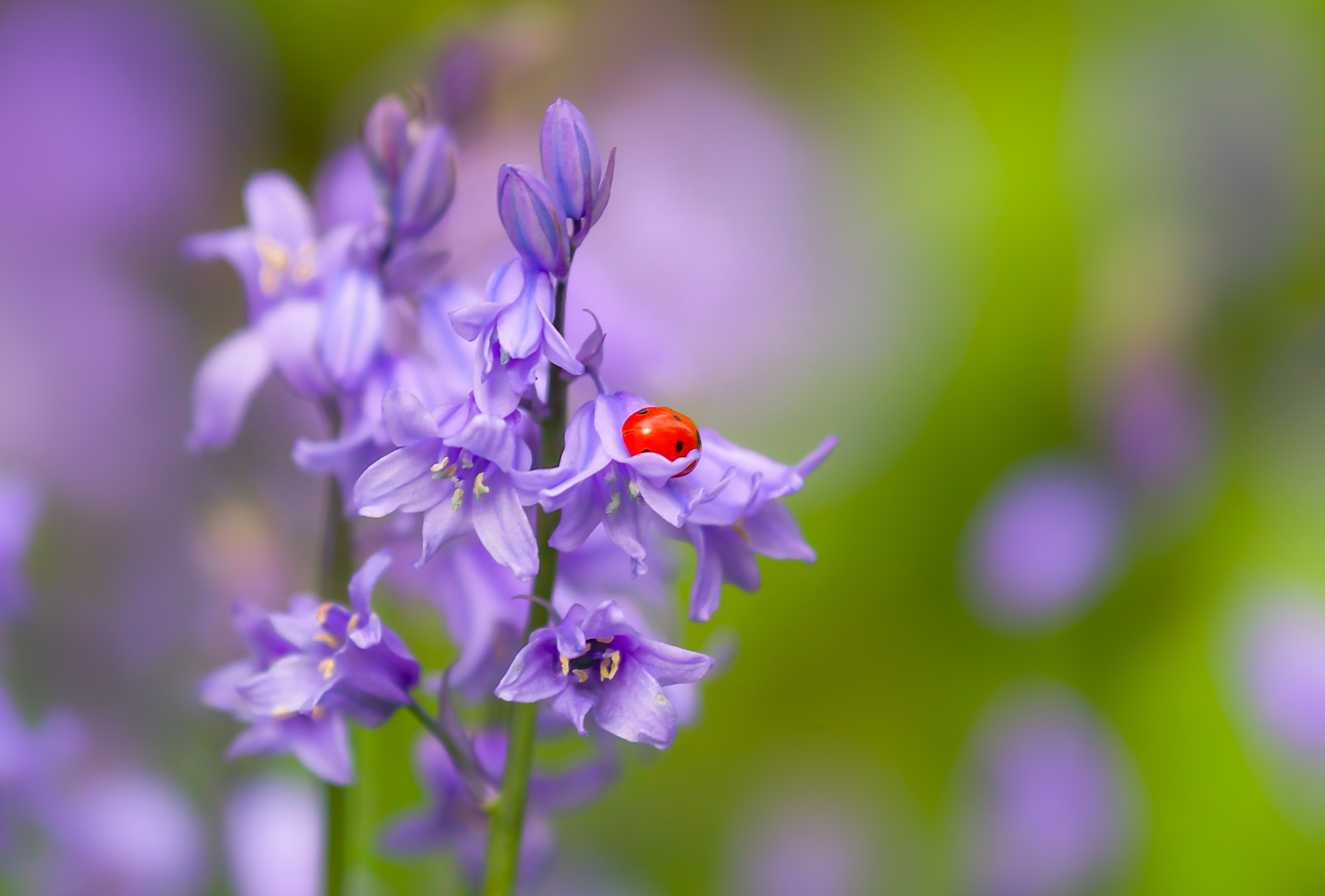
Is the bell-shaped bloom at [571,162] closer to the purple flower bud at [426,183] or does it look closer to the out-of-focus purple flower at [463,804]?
the purple flower bud at [426,183]

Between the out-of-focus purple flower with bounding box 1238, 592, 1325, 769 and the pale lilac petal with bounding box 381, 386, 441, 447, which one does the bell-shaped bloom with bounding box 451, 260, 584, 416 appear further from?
the out-of-focus purple flower with bounding box 1238, 592, 1325, 769

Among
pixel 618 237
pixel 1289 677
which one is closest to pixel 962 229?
pixel 618 237

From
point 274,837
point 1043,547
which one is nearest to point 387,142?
point 274,837

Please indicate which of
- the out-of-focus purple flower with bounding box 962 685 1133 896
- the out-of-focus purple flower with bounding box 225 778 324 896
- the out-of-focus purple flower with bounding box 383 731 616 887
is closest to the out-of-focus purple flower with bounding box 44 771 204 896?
the out-of-focus purple flower with bounding box 225 778 324 896

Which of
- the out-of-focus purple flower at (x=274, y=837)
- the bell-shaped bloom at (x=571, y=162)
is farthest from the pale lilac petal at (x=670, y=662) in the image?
the out-of-focus purple flower at (x=274, y=837)

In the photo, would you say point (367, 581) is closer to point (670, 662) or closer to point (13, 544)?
point (670, 662)
